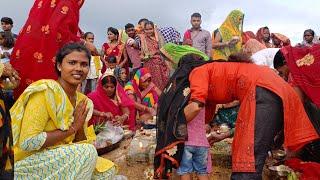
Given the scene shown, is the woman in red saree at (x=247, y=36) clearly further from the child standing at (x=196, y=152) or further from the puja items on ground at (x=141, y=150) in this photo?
the child standing at (x=196, y=152)

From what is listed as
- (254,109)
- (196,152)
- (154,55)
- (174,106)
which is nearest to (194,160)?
(196,152)

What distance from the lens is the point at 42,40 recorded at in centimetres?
470

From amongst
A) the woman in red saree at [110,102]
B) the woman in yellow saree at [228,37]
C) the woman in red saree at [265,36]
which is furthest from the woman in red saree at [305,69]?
the woman in red saree at [265,36]

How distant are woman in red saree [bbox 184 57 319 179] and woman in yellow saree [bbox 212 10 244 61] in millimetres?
5546

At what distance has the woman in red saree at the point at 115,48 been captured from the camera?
962 centimetres

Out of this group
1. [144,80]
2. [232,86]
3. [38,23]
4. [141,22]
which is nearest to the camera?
[232,86]

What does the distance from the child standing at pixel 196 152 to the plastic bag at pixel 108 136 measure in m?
1.32

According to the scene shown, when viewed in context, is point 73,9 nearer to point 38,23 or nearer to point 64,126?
point 38,23

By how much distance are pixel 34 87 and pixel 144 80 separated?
15.1ft

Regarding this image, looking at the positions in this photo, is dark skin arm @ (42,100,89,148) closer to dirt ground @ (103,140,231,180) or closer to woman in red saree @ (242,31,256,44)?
dirt ground @ (103,140,231,180)

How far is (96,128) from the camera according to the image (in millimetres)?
5785

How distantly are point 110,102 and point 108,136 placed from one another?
3.90 ft

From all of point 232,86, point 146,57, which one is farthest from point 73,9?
point 146,57

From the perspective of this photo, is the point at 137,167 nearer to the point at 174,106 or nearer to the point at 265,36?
the point at 174,106
